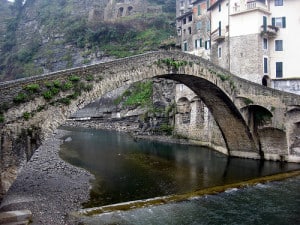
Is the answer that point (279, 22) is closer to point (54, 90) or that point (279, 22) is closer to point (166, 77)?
point (166, 77)

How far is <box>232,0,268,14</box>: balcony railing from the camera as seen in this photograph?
92.9 feet

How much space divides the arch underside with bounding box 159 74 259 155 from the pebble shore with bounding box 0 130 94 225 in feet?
30.8

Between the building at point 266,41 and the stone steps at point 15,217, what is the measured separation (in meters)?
22.1

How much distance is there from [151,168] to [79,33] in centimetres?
5051

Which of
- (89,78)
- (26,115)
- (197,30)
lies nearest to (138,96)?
(197,30)

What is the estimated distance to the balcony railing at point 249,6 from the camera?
28.3 meters

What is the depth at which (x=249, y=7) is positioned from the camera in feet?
94.6

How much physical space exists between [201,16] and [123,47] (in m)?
21.9

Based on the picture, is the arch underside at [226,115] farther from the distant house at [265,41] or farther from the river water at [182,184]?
the distant house at [265,41]

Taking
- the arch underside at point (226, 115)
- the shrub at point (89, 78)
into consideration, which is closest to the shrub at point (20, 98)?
the shrub at point (89, 78)

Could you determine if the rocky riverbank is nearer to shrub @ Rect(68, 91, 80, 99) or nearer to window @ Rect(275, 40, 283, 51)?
shrub @ Rect(68, 91, 80, 99)

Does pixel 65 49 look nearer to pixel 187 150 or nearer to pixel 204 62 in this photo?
pixel 187 150

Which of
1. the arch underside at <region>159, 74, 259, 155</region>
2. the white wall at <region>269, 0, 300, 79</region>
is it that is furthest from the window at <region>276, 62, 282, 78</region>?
the arch underside at <region>159, 74, 259, 155</region>

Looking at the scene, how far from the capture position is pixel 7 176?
1284 cm
